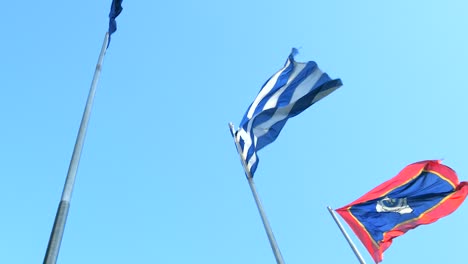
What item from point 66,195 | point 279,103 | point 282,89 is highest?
point 282,89

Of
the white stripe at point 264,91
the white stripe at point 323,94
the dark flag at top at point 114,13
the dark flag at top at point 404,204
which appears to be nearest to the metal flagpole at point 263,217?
the white stripe at point 264,91

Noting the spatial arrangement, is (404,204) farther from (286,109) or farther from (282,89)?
(282,89)

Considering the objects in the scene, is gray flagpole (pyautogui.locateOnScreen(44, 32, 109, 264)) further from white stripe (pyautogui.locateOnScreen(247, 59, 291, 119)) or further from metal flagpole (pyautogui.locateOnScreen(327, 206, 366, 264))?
metal flagpole (pyautogui.locateOnScreen(327, 206, 366, 264))

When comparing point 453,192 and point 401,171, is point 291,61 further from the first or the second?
point 453,192

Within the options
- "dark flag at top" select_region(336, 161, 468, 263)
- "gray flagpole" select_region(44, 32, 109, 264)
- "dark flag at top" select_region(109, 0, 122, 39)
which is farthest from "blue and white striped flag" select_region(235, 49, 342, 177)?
"gray flagpole" select_region(44, 32, 109, 264)

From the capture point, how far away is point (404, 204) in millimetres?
12867

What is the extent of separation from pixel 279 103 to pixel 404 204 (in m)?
5.33

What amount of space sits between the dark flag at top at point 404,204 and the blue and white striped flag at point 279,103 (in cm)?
388

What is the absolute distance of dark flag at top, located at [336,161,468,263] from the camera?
1227 centimetres

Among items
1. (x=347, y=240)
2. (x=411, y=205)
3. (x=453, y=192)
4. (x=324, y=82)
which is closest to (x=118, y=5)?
(x=324, y=82)

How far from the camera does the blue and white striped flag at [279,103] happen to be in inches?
409

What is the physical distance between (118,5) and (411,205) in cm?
1020

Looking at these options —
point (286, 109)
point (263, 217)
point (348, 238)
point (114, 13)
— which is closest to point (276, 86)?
point (286, 109)

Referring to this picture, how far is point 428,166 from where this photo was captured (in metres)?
13.2
